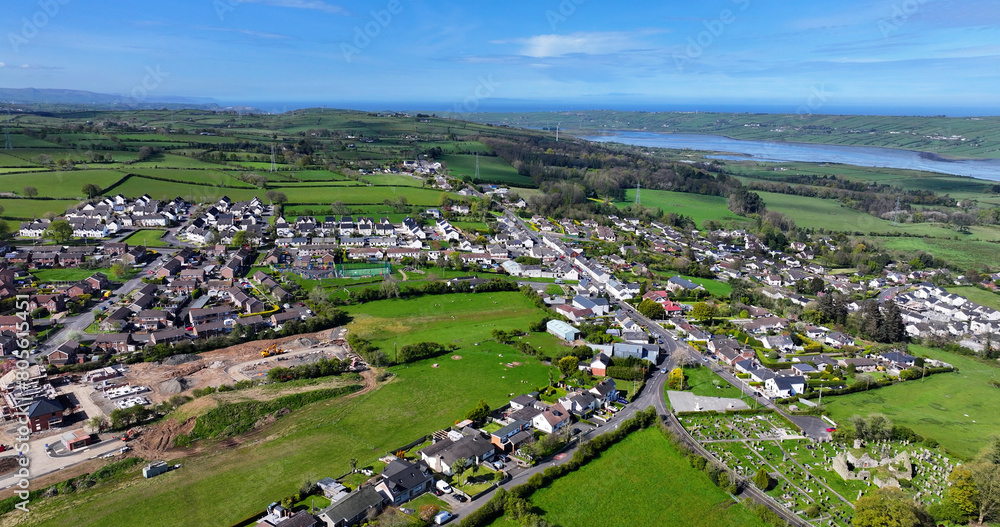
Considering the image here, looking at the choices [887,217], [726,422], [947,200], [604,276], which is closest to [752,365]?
[726,422]

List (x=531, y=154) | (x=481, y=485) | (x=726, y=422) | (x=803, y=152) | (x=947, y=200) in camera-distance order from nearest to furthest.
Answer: (x=481, y=485)
(x=726, y=422)
(x=947, y=200)
(x=531, y=154)
(x=803, y=152)

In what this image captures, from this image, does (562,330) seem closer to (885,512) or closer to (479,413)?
(479,413)

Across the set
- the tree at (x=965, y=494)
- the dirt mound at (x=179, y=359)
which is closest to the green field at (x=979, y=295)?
the tree at (x=965, y=494)

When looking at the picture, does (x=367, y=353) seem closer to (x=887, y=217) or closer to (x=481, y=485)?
(x=481, y=485)

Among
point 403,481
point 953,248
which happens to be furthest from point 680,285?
point 953,248

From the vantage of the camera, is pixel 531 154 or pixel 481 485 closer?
pixel 481 485

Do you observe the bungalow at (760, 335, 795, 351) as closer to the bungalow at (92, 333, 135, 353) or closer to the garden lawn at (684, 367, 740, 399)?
the garden lawn at (684, 367, 740, 399)
